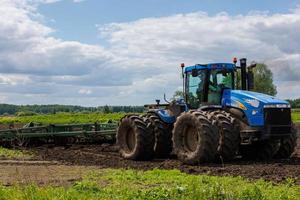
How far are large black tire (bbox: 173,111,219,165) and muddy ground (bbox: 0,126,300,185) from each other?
1.03 feet

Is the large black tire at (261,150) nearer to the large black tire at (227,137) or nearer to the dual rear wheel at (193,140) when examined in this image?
the dual rear wheel at (193,140)

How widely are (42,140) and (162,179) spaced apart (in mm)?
12382

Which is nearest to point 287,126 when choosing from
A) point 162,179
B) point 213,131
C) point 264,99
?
point 264,99

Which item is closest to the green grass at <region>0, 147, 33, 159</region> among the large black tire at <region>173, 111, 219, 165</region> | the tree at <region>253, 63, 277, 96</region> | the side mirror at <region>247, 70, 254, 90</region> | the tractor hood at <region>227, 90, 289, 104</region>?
the large black tire at <region>173, 111, 219, 165</region>

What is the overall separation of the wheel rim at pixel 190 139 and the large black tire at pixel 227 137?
903 millimetres

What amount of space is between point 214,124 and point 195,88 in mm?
2577

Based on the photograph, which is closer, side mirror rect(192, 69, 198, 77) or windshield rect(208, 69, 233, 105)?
windshield rect(208, 69, 233, 105)

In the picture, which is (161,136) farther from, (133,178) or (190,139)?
(133,178)

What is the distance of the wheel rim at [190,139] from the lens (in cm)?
1656

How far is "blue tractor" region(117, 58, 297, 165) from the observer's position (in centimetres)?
1577

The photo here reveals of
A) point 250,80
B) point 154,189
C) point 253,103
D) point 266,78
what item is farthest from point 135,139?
point 266,78

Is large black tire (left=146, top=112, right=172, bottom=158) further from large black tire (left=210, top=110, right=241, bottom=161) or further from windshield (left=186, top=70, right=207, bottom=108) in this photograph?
large black tire (left=210, top=110, right=241, bottom=161)

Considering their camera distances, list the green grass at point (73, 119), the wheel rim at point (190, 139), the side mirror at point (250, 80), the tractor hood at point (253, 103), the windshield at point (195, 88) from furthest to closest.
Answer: the green grass at point (73, 119) < the windshield at point (195, 88) < the side mirror at point (250, 80) < the wheel rim at point (190, 139) < the tractor hood at point (253, 103)

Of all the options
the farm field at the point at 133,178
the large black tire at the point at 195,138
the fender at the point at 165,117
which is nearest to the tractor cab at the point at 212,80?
the fender at the point at 165,117
